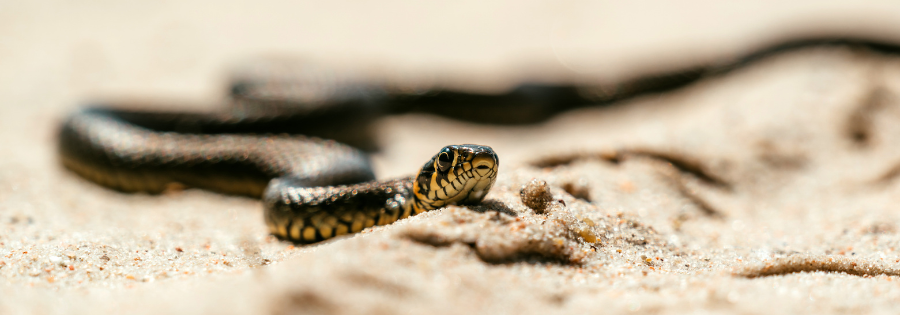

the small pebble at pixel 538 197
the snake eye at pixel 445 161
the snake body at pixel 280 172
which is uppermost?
the snake eye at pixel 445 161

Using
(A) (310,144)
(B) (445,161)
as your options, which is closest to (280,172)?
A: (A) (310,144)

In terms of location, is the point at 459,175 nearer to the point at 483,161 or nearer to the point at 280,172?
the point at 483,161

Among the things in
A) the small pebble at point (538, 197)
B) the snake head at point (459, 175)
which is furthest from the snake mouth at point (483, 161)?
the small pebble at point (538, 197)

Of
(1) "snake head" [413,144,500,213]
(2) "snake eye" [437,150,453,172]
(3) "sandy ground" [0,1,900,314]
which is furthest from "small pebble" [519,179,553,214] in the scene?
(2) "snake eye" [437,150,453,172]

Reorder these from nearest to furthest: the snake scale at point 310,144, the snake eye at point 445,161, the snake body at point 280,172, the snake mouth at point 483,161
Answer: the snake mouth at point 483,161 < the snake eye at point 445,161 < the snake body at point 280,172 < the snake scale at point 310,144

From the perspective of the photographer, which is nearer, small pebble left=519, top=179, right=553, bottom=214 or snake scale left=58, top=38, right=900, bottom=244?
small pebble left=519, top=179, right=553, bottom=214

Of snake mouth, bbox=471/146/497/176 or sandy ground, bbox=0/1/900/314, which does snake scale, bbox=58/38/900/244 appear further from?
sandy ground, bbox=0/1/900/314

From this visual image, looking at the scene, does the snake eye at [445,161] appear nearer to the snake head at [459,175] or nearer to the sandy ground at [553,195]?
the snake head at [459,175]
